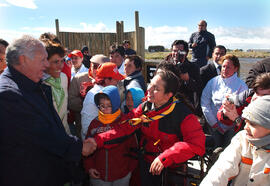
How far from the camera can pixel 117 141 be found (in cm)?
216

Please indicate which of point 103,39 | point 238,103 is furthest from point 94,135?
point 103,39

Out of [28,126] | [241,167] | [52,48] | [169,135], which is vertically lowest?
[241,167]

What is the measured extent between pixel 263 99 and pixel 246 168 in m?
0.60

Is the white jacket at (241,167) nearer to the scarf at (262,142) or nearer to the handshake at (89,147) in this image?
the scarf at (262,142)

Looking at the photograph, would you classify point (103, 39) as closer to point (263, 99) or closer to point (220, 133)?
point (220, 133)

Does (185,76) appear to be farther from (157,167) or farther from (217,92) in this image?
(157,167)

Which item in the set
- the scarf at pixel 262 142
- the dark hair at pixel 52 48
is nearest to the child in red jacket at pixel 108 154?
the dark hair at pixel 52 48

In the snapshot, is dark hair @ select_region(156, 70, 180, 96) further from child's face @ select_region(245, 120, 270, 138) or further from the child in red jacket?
child's face @ select_region(245, 120, 270, 138)

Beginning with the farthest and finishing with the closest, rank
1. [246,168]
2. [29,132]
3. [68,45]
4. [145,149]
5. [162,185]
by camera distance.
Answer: [68,45] < [145,149] < [162,185] < [246,168] < [29,132]

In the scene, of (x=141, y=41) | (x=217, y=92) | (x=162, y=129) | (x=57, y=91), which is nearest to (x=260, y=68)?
(x=217, y=92)

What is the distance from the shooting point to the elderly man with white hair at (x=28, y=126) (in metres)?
1.52

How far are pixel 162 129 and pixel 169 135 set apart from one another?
3.6 inches

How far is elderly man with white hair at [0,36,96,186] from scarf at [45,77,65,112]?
52cm

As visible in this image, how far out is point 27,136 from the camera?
1565 millimetres
